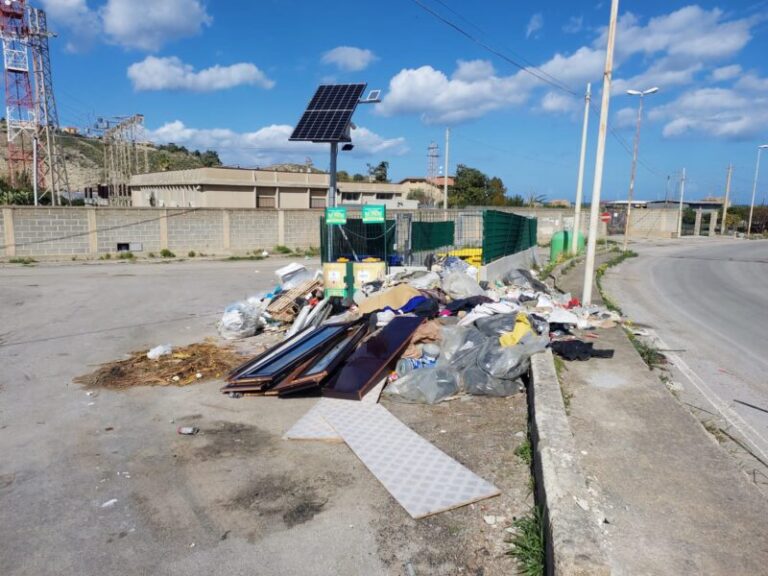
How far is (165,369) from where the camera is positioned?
690 centimetres

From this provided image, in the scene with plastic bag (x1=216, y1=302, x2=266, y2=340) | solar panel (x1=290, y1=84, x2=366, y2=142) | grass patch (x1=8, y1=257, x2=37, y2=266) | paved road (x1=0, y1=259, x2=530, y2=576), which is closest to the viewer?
paved road (x1=0, y1=259, x2=530, y2=576)

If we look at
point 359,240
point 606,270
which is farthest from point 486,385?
point 606,270

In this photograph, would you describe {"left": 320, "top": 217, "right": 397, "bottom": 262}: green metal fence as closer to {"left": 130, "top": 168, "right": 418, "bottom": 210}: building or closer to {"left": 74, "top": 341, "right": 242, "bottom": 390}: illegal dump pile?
{"left": 74, "top": 341, "right": 242, "bottom": 390}: illegal dump pile

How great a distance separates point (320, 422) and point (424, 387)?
1262mm

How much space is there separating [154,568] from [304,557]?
0.84 m

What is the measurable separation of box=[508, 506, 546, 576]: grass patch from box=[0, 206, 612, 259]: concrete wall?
14632 mm

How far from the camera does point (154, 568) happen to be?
9.95ft

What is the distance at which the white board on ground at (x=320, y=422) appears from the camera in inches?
188

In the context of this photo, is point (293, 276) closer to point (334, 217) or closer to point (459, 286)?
point (334, 217)

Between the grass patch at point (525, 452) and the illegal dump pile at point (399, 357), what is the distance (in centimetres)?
55

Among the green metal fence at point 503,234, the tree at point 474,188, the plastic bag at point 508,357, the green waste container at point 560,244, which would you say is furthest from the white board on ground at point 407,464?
the tree at point 474,188

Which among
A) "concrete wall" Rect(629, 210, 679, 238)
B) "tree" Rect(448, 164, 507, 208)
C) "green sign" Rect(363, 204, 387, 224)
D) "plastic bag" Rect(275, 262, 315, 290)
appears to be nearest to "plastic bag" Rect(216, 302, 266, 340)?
"plastic bag" Rect(275, 262, 315, 290)

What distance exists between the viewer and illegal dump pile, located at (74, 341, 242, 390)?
6.48 m

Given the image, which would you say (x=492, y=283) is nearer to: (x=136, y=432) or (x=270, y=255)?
(x=136, y=432)
